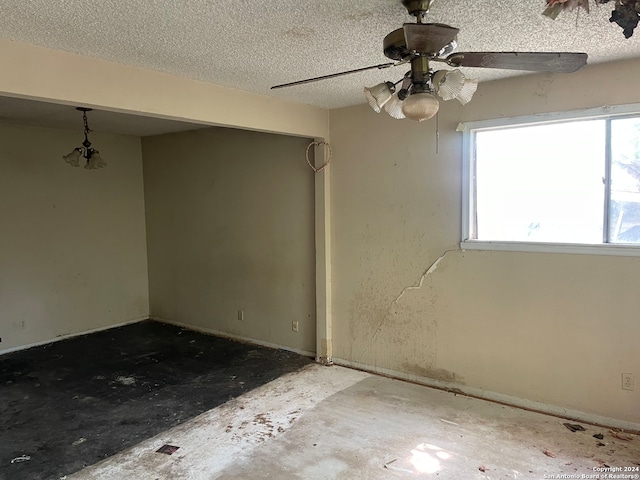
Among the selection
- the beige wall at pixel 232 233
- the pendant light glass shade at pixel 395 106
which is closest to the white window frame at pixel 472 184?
the pendant light glass shade at pixel 395 106

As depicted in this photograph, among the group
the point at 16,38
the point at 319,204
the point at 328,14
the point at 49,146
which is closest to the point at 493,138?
the point at 319,204

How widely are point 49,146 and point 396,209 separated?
13.3ft

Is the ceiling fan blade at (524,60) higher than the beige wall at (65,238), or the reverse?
the ceiling fan blade at (524,60)

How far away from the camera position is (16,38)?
2.16 metres

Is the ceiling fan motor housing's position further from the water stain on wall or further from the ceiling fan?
the water stain on wall

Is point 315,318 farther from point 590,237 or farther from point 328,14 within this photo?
point 328,14

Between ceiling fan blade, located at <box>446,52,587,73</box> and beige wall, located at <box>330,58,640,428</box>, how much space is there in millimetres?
1365

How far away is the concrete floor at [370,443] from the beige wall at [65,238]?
2.99 m

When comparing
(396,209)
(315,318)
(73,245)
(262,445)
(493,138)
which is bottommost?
(262,445)

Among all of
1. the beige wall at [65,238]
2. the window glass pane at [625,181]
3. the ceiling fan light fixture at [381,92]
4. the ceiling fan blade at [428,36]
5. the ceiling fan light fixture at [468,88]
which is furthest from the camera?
the beige wall at [65,238]

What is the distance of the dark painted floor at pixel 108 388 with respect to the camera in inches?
112

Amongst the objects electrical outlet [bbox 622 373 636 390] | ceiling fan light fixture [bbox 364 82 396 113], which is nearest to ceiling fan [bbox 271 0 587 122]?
ceiling fan light fixture [bbox 364 82 396 113]

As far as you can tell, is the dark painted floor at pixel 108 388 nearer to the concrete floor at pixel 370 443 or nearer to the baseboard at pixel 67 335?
the baseboard at pixel 67 335

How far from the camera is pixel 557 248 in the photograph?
10.1 feet
